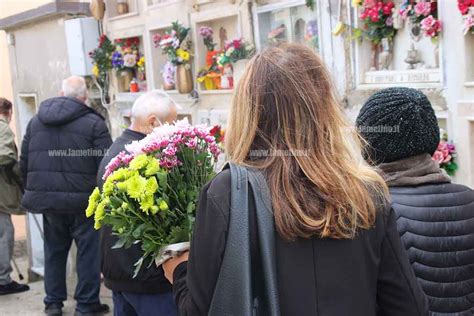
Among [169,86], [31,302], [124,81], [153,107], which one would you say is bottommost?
[31,302]

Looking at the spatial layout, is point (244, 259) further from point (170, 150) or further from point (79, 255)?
point (79, 255)

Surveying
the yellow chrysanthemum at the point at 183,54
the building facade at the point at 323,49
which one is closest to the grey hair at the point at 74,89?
A: the building facade at the point at 323,49

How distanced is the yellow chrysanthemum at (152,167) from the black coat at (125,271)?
0.97 m

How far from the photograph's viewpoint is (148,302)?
2801 mm

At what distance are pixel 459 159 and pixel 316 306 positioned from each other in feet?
7.38

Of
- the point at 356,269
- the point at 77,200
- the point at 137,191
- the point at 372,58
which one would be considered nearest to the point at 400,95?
the point at 356,269

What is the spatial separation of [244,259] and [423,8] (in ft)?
8.13

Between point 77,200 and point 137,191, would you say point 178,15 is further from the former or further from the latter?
point 137,191

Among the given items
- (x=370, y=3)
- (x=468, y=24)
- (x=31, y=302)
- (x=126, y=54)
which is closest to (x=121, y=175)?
(x=468, y=24)

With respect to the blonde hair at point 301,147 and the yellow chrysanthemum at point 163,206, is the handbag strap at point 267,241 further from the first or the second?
the yellow chrysanthemum at point 163,206

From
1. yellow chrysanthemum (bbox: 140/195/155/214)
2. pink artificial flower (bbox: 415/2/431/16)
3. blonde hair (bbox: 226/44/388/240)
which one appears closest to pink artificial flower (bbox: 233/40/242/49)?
pink artificial flower (bbox: 415/2/431/16)

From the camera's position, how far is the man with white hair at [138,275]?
276cm

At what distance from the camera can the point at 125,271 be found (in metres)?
2.80

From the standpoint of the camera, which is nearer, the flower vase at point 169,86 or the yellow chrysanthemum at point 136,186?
the yellow chrysanthemum at point 136,186
